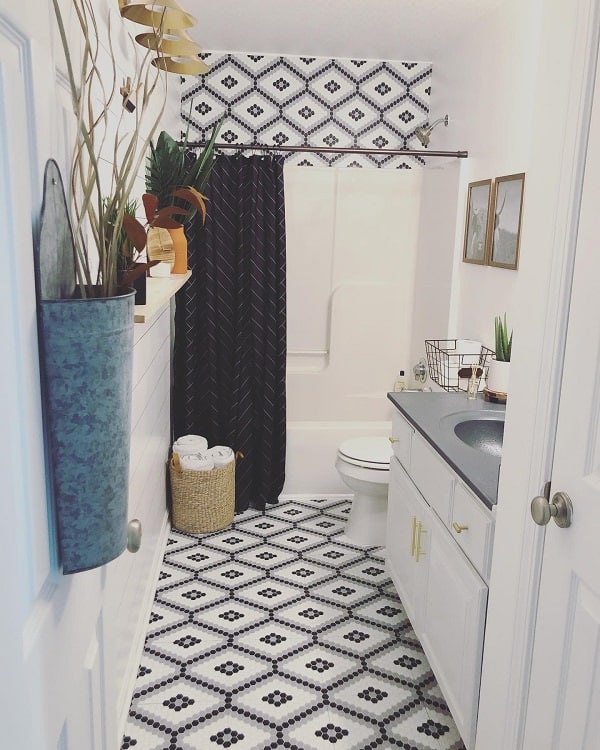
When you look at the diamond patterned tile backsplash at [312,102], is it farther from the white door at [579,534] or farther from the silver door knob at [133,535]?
the silver door knob at [133,535]

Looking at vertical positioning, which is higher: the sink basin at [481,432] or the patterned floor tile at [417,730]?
the sink basin at [481,432]

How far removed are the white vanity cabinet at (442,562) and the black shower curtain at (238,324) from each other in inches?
42.3

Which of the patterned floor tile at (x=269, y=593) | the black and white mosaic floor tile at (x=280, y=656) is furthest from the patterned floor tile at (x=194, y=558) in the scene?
the patterned floor tile at (x=269, y=593)

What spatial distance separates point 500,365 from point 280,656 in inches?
51.3

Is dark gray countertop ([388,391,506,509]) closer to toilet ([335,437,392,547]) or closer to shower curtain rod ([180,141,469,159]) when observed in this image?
toilet ([335,437,392,547])

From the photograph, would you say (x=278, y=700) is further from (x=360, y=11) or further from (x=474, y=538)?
(x=360, y=11)

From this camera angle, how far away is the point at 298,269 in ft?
12.9

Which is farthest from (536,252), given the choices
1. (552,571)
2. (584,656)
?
(584,656)

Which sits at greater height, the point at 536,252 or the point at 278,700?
the point at 536,252

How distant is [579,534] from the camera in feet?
3.93

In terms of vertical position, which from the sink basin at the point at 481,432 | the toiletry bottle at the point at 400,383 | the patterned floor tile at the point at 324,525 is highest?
the sink basin at the point at 481,432

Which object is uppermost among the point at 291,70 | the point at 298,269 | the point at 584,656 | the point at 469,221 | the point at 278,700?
the point at 291,70

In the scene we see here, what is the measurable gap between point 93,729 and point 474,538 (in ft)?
3.36

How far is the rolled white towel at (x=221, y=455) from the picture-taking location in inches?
130
